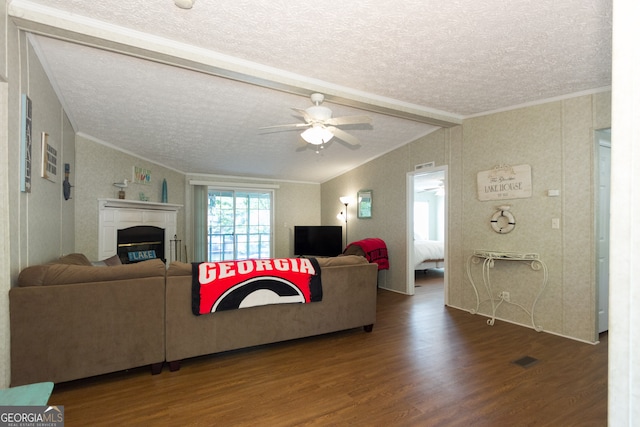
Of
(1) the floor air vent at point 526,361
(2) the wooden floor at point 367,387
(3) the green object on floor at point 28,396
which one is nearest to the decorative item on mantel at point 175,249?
(2) the wooden floor at point 367,387

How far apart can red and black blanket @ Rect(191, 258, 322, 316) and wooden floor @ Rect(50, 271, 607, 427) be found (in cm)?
52

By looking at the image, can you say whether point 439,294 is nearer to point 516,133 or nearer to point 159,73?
point 516,133

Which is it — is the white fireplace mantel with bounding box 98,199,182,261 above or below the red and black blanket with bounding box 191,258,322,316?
above

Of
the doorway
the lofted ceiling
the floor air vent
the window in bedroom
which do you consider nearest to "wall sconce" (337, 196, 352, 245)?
the window in bedroom

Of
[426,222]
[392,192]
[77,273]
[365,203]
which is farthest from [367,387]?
[426,222]

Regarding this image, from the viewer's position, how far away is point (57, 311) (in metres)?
2.19

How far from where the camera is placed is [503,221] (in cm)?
394

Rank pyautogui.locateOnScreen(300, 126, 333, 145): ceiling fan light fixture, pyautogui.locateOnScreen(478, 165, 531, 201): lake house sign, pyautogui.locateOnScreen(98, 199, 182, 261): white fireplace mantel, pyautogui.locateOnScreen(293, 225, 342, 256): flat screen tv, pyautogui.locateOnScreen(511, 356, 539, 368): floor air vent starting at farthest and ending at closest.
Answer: pyautogui.locateOnScreen(293, 225, 342, 256): flat screen tv
pyautogui.locateOnScreen(98, 199, 182, 261): white fireplace mantel
pyautogui.locateOnScreen(478, 165, 531, 201): lake house sign
pyautogui.locateOnScreen(300, 126, 333, 145): ceiling fan light fixture
pyautogui.locateOnScreen(511, 356, 539, 368): floor air vent

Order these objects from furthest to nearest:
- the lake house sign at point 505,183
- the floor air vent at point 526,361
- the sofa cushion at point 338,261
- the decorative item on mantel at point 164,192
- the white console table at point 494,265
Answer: the decorative item on mantel at point 164,192
the lake house sign at point 505,183
the white console table at point 494,265
the sofa cushion at point 338,261
the floor air vent at point 526,361

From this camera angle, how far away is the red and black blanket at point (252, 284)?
8.62ft

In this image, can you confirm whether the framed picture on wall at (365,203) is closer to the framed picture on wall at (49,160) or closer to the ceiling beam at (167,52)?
the ceiling beam at (167,52)

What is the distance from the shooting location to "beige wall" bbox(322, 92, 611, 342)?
129 inches

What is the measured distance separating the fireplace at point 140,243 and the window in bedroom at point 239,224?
54.0 inches

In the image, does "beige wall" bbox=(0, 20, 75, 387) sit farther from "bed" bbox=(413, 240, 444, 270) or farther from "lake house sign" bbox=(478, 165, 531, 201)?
→ "bed" bbox=(413, 240, 444, 270)
